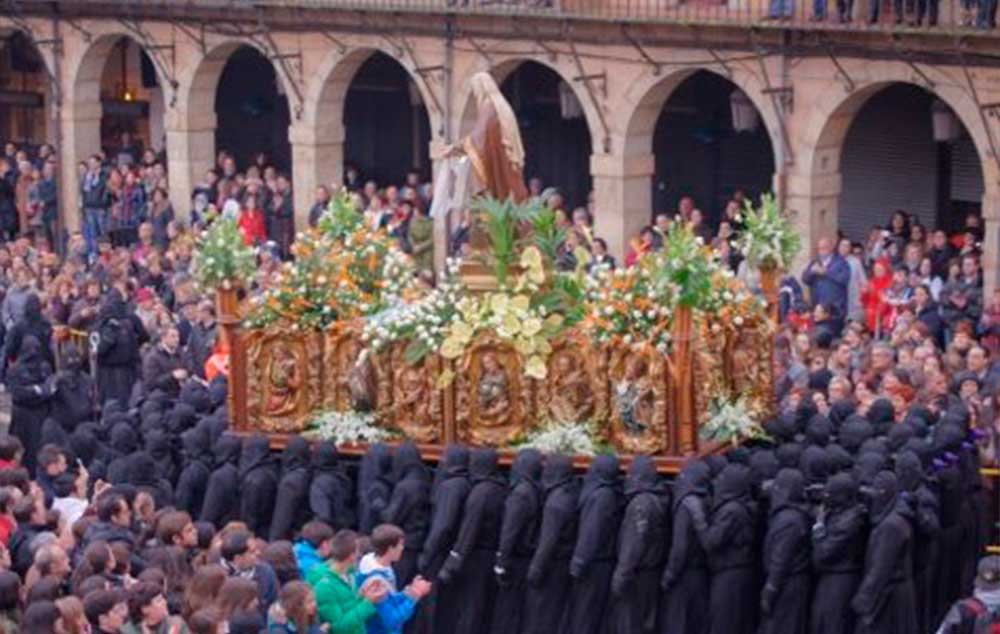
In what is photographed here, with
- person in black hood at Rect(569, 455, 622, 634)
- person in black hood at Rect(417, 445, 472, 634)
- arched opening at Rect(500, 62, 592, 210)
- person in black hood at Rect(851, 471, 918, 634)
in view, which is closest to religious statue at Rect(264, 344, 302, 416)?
person in black hood at Rect(417, 445, 472, 634)

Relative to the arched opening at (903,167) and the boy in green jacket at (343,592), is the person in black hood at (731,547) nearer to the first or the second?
the boy in green jacket at (343,592)

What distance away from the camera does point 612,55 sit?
105ft

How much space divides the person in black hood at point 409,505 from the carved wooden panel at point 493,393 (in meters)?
0.54

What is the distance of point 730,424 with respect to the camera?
20.3 meters

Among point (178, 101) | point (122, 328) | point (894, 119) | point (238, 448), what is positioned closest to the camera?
point (238, 448)

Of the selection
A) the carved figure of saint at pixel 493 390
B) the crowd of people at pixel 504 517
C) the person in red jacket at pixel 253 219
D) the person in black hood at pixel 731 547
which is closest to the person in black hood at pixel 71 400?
the crowd of people at pixel 504 517

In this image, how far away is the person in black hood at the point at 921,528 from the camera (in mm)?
19016

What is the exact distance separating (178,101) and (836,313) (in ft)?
41.8

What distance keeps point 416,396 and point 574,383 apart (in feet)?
4.12

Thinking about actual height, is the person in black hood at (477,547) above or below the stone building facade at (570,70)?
below

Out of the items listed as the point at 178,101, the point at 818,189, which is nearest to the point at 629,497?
the point at 818,189

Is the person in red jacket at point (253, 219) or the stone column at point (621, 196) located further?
the person in red jacket at point (253, 219)

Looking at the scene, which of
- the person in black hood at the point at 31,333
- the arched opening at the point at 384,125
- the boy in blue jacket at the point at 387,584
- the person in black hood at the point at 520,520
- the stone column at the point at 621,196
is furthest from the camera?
the arched opening at the point at 384,125

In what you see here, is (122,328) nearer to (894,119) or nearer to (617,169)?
(617,169)
